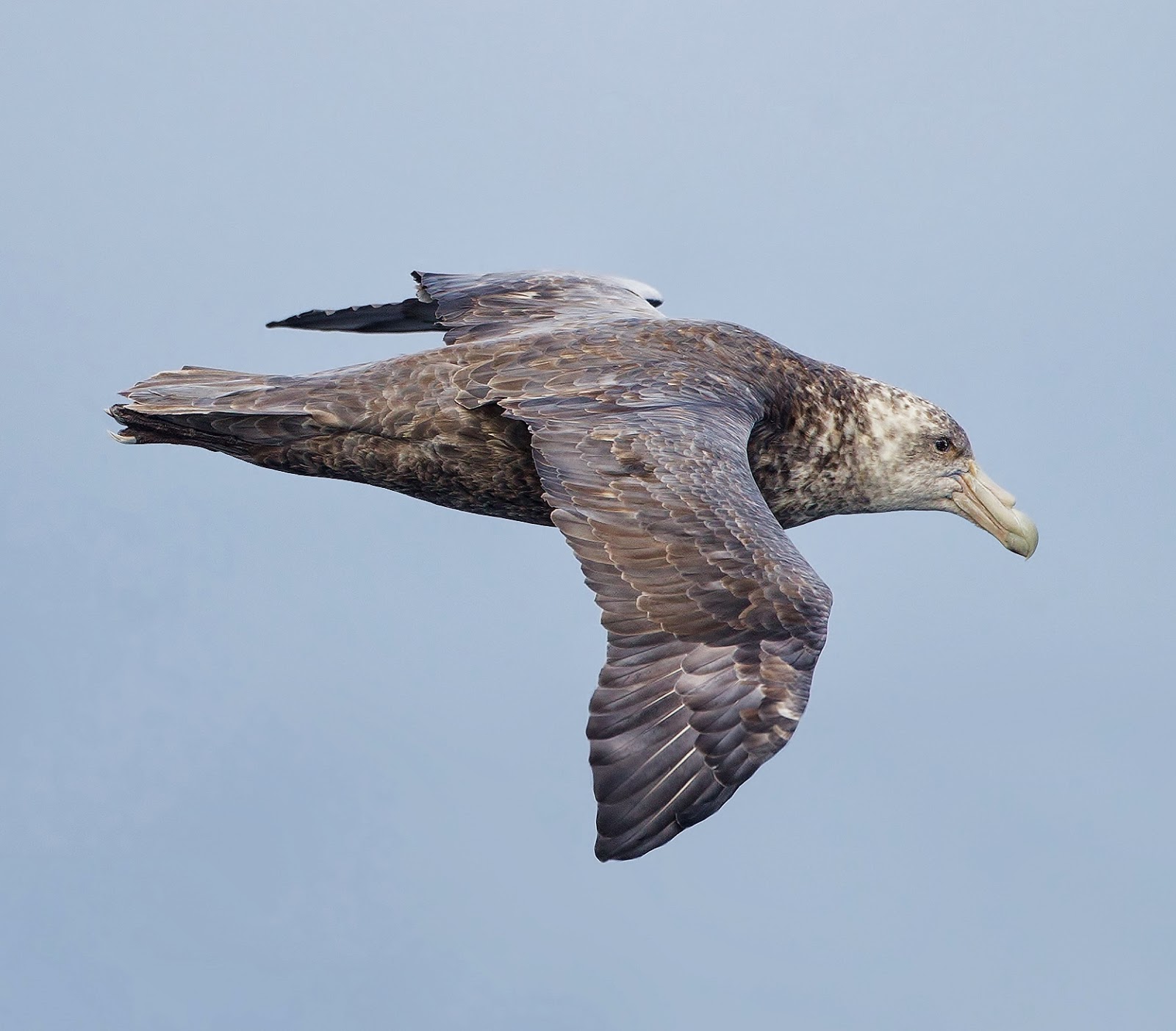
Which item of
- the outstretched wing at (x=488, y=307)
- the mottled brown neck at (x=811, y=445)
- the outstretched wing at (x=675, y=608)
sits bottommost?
the outstretched wing at (x=675, y=608)

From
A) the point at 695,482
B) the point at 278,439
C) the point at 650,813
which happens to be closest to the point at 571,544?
the point at 695,482

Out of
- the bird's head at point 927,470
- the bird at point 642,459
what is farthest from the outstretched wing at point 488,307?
the bird's head at point 927,470

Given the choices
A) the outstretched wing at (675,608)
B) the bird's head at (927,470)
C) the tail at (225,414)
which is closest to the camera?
the outstretched wing at (675,608)

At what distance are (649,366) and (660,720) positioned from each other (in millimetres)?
2463

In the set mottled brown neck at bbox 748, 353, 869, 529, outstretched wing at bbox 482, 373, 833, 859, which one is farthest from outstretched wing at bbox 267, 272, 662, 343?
outstretched wing at bbox 482, 373, 833, 859

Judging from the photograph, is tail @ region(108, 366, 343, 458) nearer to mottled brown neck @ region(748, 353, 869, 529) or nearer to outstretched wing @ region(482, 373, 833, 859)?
outstretched wing @ region(482, 373, 833, 859)

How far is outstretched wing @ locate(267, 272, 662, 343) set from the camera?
12234 millimetres

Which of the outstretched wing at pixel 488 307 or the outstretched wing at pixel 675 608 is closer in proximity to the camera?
the outstretched wing at pixel 675 608

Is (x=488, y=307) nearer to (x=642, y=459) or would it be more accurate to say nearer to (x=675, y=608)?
(x=642, y=459)

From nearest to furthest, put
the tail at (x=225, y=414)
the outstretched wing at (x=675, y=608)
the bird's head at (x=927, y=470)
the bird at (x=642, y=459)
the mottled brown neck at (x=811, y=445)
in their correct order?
the outstretched wing at (x=675, y=608)
the bird at (x=642, y=459)
the tail at (x=225, y=414)
the mottled brown neck at (x=811, y=445)
the bird's head at (x=927, y=470)

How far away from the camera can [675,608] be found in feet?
30.7

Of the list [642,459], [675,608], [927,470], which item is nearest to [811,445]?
[927,470]

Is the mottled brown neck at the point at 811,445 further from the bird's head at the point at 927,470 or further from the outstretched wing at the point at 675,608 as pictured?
the outstretched wing at the point at 675,608

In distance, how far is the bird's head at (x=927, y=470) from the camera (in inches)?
480
